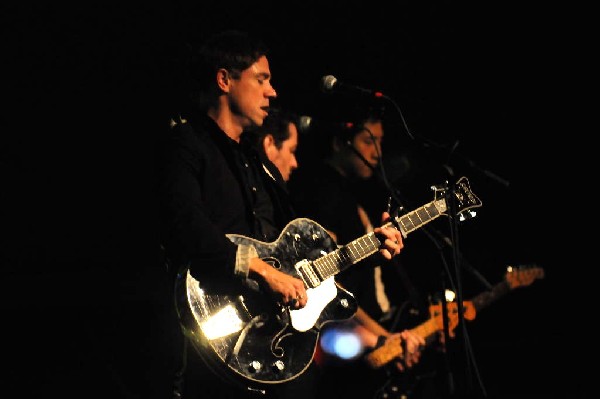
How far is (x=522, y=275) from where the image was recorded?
16.8 ft

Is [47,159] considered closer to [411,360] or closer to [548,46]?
[411,360]

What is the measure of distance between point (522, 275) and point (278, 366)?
3175mm

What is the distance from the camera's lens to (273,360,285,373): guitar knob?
2562 mm

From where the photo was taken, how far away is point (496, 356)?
211 inches

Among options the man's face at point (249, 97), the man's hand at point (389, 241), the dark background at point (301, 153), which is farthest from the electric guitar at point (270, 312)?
the dark background at point (301, 153)

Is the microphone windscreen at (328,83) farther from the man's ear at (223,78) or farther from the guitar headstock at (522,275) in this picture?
the guitar headstock at (522,275)

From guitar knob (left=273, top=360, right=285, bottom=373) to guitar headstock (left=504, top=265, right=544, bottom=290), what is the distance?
2974 mm

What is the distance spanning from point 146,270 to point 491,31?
3.36 meters

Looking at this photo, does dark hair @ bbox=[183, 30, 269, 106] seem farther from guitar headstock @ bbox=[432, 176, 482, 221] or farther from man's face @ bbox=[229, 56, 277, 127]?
guitar headstock @ bbox=[432, 176, 482, 221]

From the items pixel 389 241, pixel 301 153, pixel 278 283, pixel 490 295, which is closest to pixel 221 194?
pixel 278 283

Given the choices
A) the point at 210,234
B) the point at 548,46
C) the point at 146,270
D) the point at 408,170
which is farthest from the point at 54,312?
the point at 548,46

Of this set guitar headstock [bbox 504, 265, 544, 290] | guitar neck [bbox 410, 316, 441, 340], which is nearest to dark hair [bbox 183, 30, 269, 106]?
guitar neck [bbox 410, 316, 441, 340]

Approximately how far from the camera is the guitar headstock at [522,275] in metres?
5.06

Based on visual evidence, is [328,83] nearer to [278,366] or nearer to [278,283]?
[278,283]
